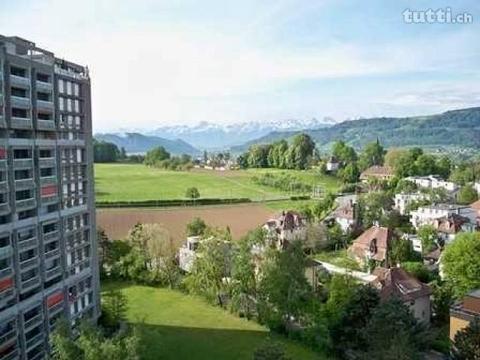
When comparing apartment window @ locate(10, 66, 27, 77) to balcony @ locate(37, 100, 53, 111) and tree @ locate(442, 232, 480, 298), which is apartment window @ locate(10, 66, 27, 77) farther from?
tree @ locate(442, 232, 480, 298)

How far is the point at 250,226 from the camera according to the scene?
4075 centimetres

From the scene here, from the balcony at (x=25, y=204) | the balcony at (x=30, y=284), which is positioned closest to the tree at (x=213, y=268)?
the balcony at (x=30, y=284)

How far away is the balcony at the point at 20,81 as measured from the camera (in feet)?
49.8

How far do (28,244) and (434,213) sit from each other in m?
30.8

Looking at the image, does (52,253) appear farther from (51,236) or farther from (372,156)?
(372,156)

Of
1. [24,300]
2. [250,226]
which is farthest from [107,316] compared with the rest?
[250,226]

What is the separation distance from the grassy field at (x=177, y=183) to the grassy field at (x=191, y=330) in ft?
93.7

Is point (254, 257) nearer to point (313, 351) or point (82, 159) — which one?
point (313, 351)

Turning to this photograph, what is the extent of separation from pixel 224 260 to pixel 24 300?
10.0 metres

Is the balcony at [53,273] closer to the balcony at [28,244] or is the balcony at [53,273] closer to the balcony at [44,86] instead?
the balcony at [28,244]

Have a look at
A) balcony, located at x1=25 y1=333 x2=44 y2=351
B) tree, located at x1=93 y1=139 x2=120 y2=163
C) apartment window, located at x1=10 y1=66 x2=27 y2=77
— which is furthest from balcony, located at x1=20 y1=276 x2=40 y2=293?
tree, located at x1=93 y1=139 x2=120 y2=163

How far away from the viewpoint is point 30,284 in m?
15.9

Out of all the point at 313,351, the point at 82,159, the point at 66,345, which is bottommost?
→ the point at 313,351

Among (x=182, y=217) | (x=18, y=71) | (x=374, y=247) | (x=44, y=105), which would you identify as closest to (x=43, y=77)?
(x=44, y=105)
